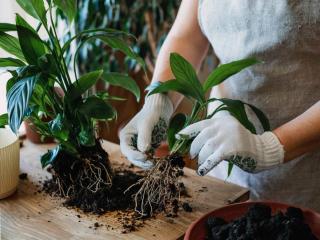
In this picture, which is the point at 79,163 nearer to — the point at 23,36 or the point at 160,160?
the point at 160,160

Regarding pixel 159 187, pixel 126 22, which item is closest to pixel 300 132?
pixel 159 187

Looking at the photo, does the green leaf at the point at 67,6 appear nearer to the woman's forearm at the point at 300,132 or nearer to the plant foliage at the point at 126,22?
the woman's forearm at the point at 300,132

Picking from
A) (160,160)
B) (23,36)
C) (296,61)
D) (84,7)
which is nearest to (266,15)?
(296,61)

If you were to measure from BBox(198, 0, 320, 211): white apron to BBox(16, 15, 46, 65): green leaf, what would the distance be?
444mm

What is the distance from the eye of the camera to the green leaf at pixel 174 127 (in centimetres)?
96

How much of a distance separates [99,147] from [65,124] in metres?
0.13


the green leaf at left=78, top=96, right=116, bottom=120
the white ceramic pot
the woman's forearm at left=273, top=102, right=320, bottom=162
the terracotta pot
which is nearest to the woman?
the woman's forearm at left=273, top=102, right=320, bottom=162

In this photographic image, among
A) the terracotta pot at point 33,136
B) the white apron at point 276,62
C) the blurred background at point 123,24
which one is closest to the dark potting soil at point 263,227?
the white apron at point 276,62

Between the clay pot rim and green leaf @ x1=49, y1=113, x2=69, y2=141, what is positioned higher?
green leaf @ x1=49, y1=113, x2=69, y2=141

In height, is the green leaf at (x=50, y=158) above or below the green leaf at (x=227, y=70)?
below

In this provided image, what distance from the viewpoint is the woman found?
89 centimetres

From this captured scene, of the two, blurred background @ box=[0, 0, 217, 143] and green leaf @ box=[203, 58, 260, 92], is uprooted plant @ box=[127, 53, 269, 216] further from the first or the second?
blurred background @ box=[0, 0, 217, 143]

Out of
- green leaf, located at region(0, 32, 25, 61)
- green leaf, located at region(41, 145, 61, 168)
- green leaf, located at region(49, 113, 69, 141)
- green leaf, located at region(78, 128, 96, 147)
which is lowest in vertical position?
green leaf, located at region(41, 145, 61, 168)

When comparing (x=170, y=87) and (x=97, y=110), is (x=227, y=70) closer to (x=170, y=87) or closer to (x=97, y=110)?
(x=170, y=87)
